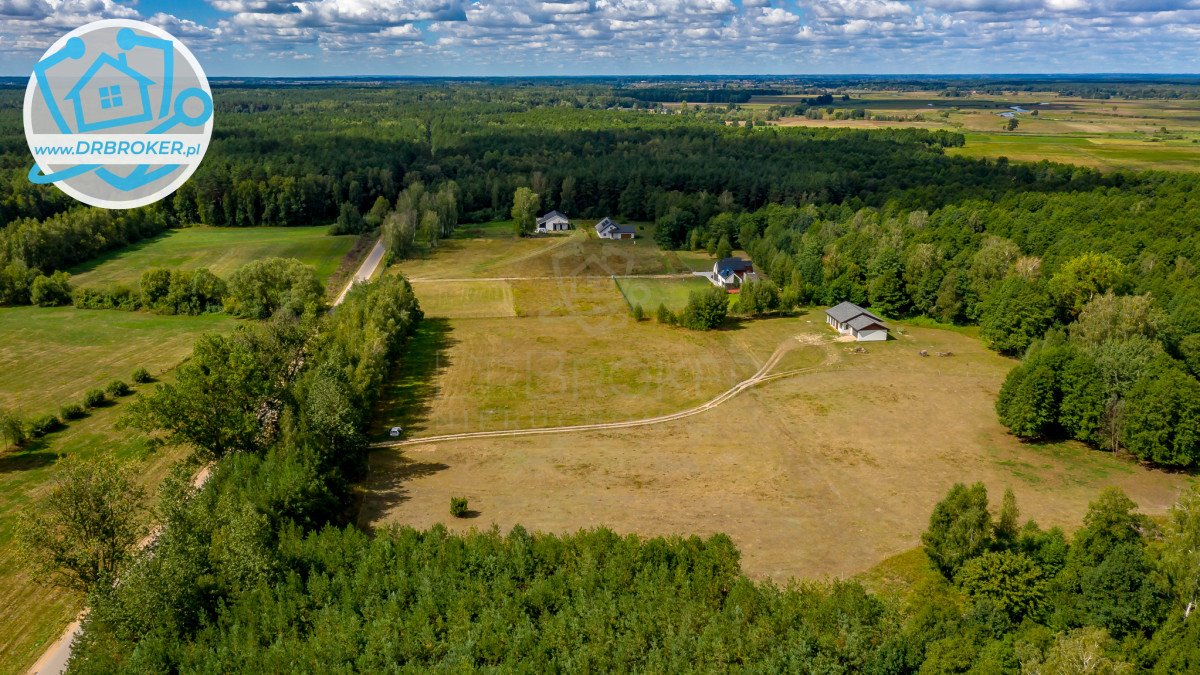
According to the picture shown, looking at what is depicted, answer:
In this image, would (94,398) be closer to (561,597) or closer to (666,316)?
(561,597)

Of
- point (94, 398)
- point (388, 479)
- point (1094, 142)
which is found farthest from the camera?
point (1094, 142)

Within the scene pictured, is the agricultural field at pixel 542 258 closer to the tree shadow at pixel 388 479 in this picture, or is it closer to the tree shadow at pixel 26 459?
the tree shadow at pixel 388 479

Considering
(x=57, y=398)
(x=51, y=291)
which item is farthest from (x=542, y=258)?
(x=57, y=398)

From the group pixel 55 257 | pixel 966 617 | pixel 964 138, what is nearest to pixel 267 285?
pixel 55 257

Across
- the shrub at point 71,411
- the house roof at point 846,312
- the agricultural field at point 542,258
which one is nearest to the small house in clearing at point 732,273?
the agricultural field at point 542,258

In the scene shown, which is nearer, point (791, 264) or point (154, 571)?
point (154, 571)

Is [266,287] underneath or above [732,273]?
above

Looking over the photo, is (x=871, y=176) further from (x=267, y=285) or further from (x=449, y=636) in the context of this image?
(x=449, y=636)
